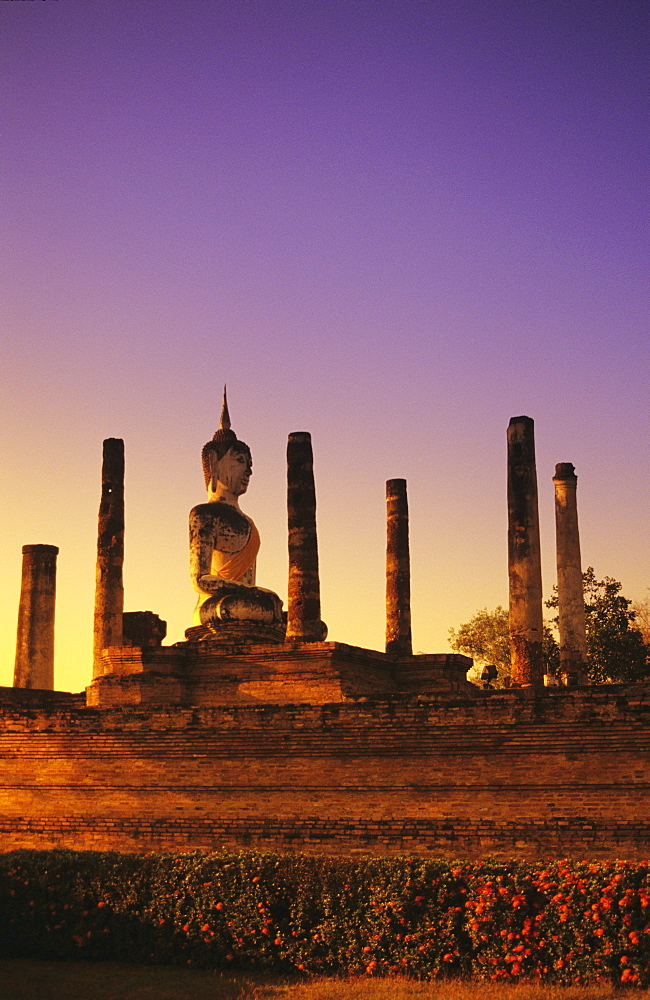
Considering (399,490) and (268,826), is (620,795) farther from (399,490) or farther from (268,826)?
(399,490)

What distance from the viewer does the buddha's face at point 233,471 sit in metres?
26.8

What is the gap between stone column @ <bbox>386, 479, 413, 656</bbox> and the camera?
26.8m

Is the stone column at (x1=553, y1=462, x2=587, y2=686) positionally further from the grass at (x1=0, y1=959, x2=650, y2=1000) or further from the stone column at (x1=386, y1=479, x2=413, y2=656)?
the grass at (x1=0, y1=959, x2=650, y2=1000)

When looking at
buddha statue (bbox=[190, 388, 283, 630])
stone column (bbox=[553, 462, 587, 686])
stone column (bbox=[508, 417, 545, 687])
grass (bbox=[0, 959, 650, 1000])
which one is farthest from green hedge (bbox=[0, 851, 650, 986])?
stone column (bbox=[553, 462, 587, 686])

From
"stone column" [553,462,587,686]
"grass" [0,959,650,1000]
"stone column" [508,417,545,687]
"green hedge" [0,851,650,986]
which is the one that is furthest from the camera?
"stone column" [553,462,587,686]

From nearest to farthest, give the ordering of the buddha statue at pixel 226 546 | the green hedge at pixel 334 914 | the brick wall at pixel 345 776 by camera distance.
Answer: the green hedge at pixel 334 914 → the brick wall at pixel 345 776 → the buddha statue at pixel 226 546

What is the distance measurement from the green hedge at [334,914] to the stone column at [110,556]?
11.8m

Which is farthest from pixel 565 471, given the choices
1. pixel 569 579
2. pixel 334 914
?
pixel 334 914

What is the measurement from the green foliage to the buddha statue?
11005 mm

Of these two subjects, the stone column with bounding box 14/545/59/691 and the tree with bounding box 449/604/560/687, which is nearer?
the stone column with bounding box 14/545/59/691

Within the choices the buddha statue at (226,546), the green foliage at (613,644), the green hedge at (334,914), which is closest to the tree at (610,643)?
the green foliage at (613,644)

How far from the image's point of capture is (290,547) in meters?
22.8

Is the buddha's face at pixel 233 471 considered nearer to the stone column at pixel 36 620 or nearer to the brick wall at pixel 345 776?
the stone column at pixel 36 620

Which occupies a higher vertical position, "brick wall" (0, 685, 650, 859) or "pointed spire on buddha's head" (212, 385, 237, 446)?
"pointed spire on buddha's head" (212, 385, 237, 446)
